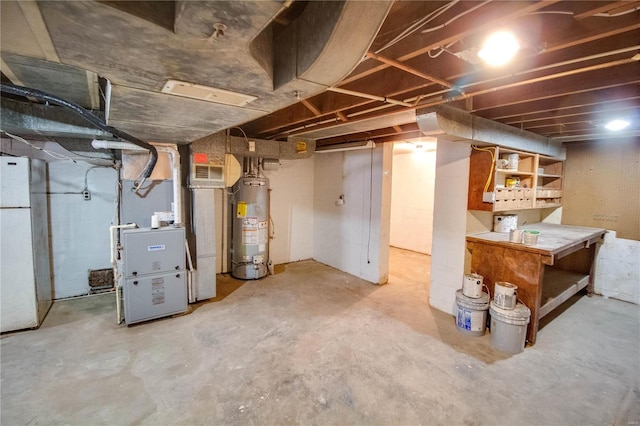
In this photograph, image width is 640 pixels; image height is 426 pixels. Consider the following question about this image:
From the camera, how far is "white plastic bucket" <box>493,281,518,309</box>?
2.64 meters

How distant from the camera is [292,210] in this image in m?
5.38

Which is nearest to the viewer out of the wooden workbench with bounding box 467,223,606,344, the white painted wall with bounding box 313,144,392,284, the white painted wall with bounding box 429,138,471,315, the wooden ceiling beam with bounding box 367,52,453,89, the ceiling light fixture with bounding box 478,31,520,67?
the ceiling light fixture with bounding box 478,31,520,67

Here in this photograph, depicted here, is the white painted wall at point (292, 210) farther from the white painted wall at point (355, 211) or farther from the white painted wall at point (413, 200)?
the white painted wall at point (413, 200)

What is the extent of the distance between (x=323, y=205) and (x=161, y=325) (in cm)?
321

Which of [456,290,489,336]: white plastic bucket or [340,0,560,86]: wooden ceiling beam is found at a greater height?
[340,0,560,86]: wooden ceiling beam

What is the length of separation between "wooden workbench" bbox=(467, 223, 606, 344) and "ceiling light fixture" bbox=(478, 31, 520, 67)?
1954 mm

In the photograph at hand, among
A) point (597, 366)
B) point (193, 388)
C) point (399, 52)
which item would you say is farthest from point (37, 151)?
point (597, 366)

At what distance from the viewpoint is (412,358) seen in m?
2.50

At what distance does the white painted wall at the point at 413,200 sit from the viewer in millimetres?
6160

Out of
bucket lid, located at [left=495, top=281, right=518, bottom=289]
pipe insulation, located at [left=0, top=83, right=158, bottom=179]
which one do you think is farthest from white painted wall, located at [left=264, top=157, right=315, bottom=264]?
bucket lid, located at [left=495, top=281, right=518, bottom=289]

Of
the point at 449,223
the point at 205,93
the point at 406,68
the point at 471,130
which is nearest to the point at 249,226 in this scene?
the point at 449,223

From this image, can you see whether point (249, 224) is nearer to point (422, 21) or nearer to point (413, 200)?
point (422, 21)

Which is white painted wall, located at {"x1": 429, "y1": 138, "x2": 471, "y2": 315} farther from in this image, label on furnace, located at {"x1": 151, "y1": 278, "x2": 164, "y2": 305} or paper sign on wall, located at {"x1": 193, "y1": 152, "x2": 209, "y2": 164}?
label on furnace, located at {"x1": 151, "y1": 278, "x2": 164, "y2": 305}

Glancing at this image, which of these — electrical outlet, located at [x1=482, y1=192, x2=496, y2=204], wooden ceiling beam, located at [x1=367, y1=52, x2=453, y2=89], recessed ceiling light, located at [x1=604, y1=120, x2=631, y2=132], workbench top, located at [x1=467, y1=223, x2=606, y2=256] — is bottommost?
workbench top, located at [x1=467, y1=223, x2=606, y2=256]
